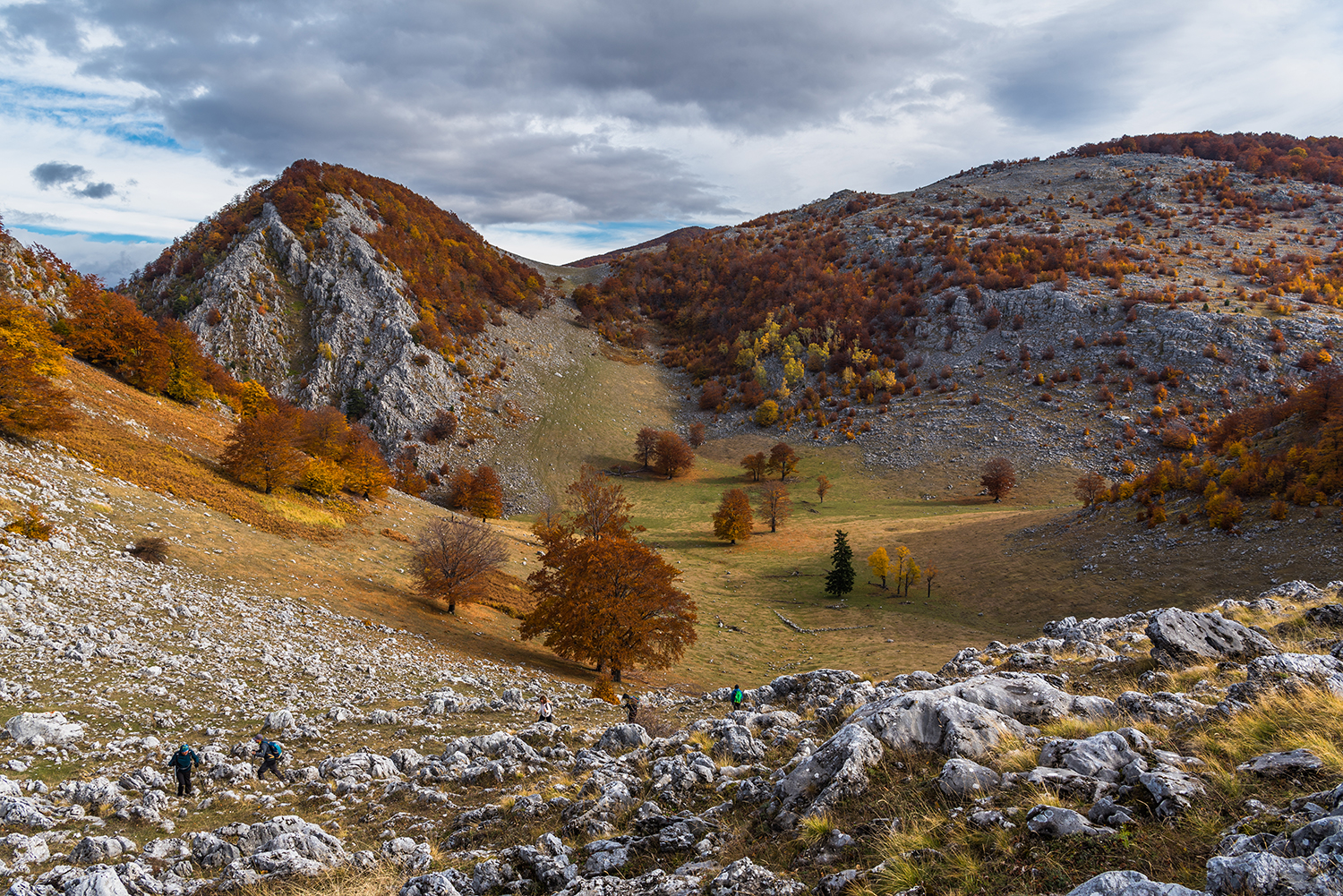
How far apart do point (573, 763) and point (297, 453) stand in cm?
2892

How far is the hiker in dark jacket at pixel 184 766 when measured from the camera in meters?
11.1

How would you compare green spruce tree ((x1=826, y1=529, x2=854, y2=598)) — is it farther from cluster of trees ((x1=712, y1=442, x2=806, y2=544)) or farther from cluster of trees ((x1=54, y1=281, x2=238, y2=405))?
cluster of trees ((x1=54, y1=281, x2=238, y2=405))

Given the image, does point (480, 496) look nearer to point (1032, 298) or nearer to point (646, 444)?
point (646, 444)

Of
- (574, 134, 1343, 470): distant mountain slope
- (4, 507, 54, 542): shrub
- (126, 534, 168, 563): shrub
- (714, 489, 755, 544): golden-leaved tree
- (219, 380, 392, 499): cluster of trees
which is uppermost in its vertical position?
(574, 134, 1343, 470): distant mountain slope

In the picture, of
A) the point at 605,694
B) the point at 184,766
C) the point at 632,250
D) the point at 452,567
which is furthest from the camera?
the point at 632,250

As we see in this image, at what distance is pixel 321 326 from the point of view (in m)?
81.2

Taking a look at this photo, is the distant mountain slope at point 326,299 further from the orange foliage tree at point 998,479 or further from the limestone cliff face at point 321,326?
A: the orange foliage tree at point 998,479

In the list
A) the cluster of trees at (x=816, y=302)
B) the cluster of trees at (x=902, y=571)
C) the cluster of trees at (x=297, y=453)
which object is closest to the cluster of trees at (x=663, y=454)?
the cluster of trees at (x=816, y=302)

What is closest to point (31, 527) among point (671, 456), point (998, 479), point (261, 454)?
point (261, 454)

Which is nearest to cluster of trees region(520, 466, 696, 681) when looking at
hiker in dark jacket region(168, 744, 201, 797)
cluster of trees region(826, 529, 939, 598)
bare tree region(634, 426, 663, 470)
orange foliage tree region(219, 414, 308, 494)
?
hiker in dark jacket region(168, 744, 201, 797)

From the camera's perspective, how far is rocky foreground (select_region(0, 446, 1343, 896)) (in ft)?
21.8

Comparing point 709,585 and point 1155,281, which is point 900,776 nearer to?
point 709,585

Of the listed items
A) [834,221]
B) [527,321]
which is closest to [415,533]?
[527,321]

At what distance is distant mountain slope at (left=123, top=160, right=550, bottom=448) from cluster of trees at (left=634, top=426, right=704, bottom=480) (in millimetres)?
27469
